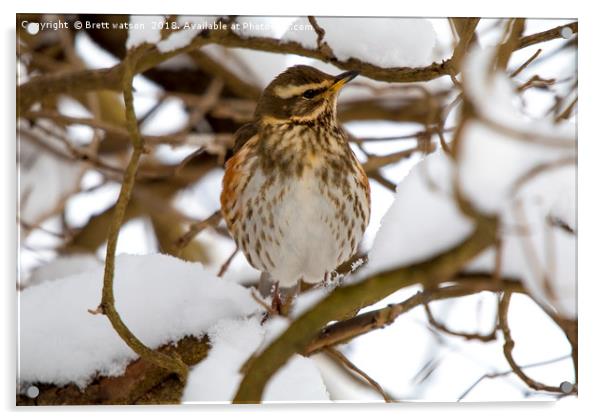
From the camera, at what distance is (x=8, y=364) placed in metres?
2.63

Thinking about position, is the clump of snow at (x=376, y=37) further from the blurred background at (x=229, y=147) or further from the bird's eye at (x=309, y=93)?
the bird's eye at (x=309, y=93)

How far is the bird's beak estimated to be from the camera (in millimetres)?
2637

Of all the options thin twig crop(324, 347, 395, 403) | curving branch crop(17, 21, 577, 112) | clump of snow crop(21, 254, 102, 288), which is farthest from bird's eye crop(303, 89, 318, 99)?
clump of snow crop(21, 254, 102, 288)

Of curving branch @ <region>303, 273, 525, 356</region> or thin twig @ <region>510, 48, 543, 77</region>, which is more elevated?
thin twig @ <region>510, 48, 543, 77</region>

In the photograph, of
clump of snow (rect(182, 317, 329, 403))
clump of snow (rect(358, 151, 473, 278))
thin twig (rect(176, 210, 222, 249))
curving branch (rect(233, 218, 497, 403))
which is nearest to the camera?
curving branch (rect(233, 218, 497, 403))

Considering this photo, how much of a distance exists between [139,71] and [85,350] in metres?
0.87

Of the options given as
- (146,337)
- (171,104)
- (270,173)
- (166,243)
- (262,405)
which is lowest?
(262,405)

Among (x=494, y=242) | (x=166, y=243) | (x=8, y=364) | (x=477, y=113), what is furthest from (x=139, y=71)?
(x=494, y=242)

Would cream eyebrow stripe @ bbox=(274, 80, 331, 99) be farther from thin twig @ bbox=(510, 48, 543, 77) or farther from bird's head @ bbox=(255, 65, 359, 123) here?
thin twig @ bbox=(510, 48, 543, 77)

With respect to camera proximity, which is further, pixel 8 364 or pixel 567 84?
pixel 567 84

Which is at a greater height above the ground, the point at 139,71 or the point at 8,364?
the point at 139,71

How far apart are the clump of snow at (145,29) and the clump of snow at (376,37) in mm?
396

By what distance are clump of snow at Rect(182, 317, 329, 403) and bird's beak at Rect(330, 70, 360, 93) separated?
2.32 ft

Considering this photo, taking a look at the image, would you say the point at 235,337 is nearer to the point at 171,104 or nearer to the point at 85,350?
the point at 85,350
